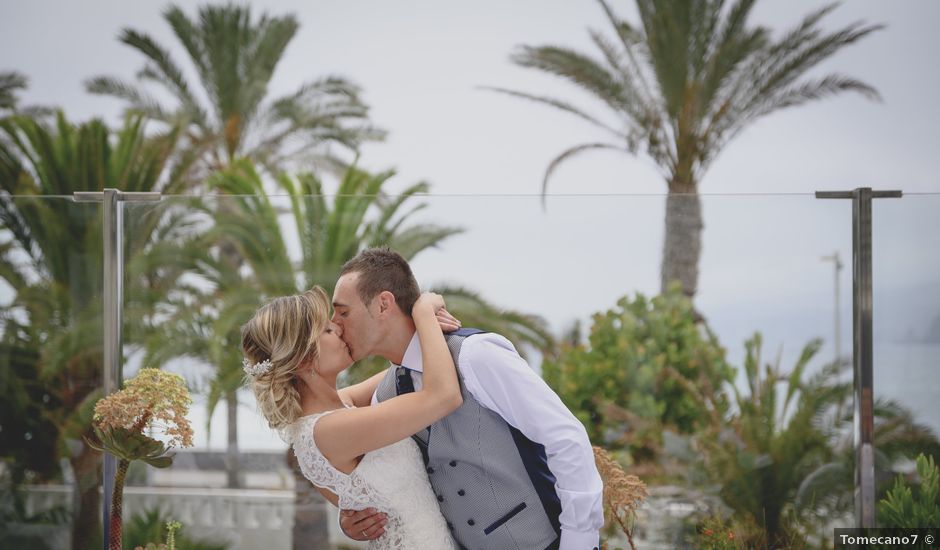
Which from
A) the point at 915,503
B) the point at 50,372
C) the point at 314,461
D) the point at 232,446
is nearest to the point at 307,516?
the point at 232,446

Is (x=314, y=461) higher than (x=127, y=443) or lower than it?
higher

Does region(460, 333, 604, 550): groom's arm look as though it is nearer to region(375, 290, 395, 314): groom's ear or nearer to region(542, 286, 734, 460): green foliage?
region(375, 290, 395, 314): groom's ear

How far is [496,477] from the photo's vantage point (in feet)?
9.37

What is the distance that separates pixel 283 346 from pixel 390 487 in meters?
0.55

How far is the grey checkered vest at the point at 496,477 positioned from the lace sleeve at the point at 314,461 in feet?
1.00

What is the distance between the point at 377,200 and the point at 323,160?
39.0ft

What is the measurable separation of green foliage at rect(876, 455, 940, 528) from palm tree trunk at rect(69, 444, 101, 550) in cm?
389

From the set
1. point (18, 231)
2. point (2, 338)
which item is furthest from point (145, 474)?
point (18, 231)

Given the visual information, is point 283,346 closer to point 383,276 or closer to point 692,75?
point 383,276

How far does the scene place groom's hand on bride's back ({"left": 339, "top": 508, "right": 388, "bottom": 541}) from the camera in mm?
2990

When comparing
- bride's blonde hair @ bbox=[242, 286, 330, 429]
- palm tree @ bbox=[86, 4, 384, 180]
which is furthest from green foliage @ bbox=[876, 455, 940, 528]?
palm tree @ bbox=[86, 4, 384, 180]

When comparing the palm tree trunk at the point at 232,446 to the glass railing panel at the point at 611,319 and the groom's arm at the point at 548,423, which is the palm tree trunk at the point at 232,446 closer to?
the glass railing panel at the point at 611,319

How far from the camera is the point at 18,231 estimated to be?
5.01 m

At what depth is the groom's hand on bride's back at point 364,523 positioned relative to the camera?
299cm
